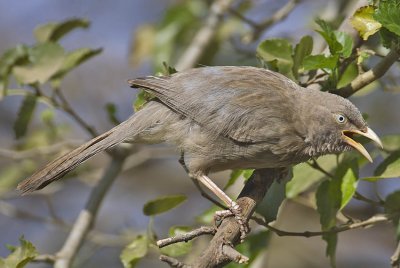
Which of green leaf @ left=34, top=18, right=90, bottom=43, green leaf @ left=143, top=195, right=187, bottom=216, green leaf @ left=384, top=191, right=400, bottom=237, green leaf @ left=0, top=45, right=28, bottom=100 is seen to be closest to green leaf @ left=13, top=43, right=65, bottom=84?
green leaf @ left=0, top=45, right=28, bottom=100

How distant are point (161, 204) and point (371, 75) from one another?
1.20m

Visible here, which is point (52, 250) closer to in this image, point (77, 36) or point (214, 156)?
point (77, 36)

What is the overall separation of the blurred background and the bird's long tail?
1079 mm

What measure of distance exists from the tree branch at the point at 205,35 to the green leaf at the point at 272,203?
198 cm

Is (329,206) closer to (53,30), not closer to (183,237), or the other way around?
(183,237)

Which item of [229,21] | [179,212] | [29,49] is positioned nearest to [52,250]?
[179,212]

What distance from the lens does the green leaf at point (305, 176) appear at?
398 centimetres

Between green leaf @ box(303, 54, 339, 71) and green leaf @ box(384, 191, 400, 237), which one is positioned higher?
green leaf @ box(303, 54, 339, 71)

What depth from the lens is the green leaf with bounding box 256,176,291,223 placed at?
12.1 ft

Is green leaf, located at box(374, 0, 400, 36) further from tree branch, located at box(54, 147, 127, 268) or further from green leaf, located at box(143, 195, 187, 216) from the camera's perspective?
tree branch, located at box(54, 147, 127, 268)

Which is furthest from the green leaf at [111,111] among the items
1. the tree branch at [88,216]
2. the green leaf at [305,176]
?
the green leaf at [305,176]

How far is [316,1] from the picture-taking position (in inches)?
288

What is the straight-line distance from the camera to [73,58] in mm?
4559

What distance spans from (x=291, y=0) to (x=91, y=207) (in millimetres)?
2001
